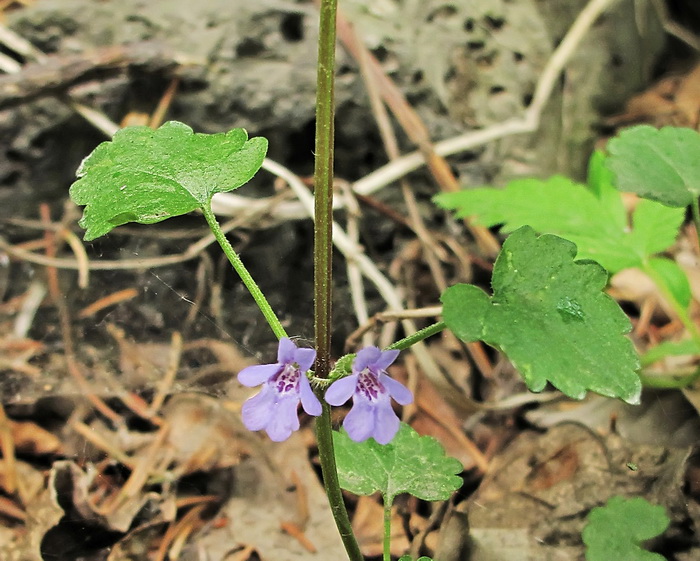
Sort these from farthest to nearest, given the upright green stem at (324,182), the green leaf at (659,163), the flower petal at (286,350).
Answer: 1. the green leaf at (659,163)
2. the flower petal at (286,350)
3. the upright green stem at (324,182)

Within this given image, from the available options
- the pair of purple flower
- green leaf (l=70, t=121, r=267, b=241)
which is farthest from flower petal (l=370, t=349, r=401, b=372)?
green leaf (l=70, t=121, r=267, b=241)

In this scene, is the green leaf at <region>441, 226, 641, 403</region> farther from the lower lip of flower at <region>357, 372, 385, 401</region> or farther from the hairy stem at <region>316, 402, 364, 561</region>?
the hairy stem at <region>316, 402, 364, 561</region>

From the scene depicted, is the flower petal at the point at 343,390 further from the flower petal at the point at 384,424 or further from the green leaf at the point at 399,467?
the green leaf at the point at 399,467

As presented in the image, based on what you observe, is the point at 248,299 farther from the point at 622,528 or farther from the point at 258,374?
the point at 622,528

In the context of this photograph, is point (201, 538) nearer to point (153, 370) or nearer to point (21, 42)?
point (153, 370)

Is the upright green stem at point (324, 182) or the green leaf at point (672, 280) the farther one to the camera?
the green leaf at point (672, 280)

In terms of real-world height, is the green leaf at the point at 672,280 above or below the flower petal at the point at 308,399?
below

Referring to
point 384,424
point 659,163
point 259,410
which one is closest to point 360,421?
point 384,424

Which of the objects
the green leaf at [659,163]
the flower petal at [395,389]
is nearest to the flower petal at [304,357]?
the flower petal at [395,389]
